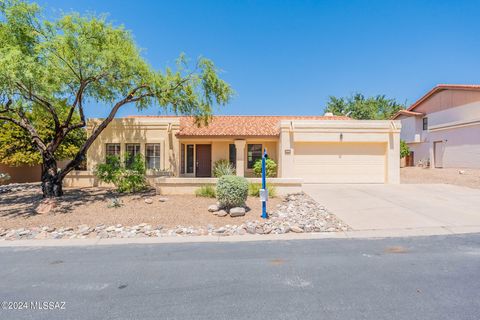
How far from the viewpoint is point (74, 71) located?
9.04 m

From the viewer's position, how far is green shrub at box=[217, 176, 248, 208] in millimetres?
7952

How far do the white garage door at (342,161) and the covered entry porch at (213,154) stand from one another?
2.66 meters

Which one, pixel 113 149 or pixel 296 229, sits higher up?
pixel 113 149

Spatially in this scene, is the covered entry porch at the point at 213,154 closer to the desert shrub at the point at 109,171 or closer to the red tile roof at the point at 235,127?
the red tile roof at the point at 235,127

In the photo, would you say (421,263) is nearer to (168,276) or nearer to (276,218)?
(276,218)

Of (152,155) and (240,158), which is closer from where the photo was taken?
(152,155)

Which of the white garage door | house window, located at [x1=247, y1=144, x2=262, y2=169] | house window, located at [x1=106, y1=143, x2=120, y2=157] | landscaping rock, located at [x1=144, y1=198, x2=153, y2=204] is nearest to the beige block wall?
house window, located at [x1=106, y1=143, x2=120, y2=157]

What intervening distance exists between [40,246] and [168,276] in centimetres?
378

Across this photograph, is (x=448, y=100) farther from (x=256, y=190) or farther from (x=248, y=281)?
(x=248, y=281)

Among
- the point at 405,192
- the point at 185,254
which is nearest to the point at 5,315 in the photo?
the point at 185,254

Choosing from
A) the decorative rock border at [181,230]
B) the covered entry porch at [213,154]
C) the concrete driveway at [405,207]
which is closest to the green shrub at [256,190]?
the concrete driveway at [405,207]

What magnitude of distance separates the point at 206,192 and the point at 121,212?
327 cm

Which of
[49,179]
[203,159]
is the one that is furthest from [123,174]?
[203,159]

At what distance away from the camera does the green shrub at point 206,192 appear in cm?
1028
